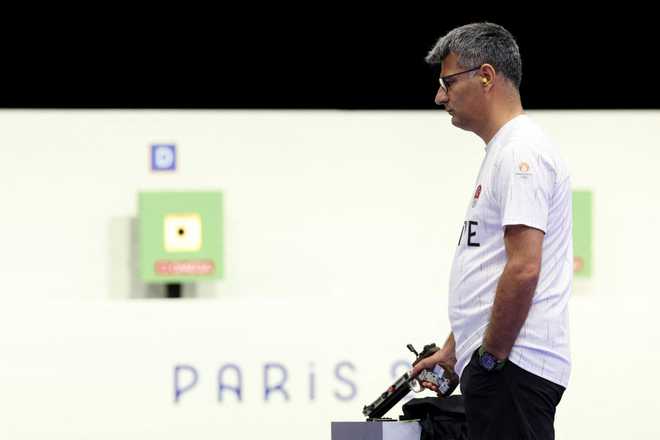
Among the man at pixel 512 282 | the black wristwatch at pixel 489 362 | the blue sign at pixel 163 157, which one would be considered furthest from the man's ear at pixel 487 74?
the blue sign at pixel 163 157

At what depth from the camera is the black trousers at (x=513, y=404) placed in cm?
193

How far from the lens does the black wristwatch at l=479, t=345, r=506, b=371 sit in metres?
1.93

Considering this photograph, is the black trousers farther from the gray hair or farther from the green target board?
the green target board

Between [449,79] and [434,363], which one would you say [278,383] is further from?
[449,79]

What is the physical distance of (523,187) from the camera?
191cm

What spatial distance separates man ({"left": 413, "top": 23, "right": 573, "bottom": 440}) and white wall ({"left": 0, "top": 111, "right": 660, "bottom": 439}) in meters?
1.72

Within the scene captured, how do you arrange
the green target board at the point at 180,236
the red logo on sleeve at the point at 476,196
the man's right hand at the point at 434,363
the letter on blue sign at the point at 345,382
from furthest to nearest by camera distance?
the letter on blue sign at the point at 345,382, the green target board at the point at 180,236, the man's right hand at the point at 434,363, the red logo on sleeve at the point at 476,196

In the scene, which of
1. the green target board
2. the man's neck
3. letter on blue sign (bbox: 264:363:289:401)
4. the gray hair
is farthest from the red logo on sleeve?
letter on blue sign (bbox: 264:363:289:401)

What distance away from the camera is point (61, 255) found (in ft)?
12.1

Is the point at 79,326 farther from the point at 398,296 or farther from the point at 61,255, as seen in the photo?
the point at 398,296

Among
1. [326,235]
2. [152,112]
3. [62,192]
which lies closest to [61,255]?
[62,192]

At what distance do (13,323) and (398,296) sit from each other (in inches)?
47.3

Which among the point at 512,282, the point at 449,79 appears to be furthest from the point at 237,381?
the point at 512,282

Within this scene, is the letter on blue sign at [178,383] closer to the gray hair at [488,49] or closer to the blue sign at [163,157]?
the blue sign at [163,157]
